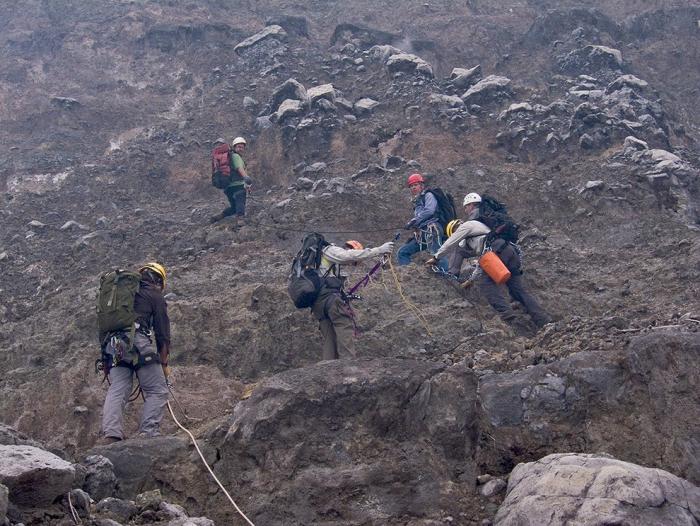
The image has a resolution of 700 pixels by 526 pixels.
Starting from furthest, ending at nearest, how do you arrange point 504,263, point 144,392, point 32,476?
1. point 504,263
2. point 144,392
3. point 32,476

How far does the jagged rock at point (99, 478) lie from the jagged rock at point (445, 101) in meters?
14.6

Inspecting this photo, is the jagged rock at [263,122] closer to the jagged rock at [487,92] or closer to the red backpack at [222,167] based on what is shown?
the red backpack at [222,167]

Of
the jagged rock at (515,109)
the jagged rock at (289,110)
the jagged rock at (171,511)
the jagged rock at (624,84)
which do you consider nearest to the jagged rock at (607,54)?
the jagged rock at (624,84)

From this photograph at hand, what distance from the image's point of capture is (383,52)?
22766mm

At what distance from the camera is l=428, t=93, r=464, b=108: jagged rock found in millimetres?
19281

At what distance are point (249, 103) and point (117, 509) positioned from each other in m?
16.9

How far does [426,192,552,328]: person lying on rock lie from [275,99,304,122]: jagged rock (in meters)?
8.97

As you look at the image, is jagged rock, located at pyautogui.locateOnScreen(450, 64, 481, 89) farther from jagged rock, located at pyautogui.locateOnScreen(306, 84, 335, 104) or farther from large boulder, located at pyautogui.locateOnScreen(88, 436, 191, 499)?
large boulder, located at pyautogui.locateOnScreen(88, 436, 191, 499)

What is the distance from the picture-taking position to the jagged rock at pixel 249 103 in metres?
21.2

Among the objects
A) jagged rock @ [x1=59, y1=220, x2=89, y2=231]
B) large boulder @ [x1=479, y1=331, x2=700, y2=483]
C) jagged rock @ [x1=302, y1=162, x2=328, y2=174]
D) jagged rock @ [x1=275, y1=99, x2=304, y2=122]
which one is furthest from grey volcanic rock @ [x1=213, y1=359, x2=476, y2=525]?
jagged rock @ [x1=275, y1=99, x2=304, y2=122]

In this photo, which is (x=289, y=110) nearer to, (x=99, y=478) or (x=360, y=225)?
(x=360, y=225)

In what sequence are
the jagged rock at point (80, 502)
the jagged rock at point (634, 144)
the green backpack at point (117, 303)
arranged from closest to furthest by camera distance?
1. the jagged rock at point (80, 502)
2. the green backpack at point (117, 303)
3. the jagged rock at point (634, 144)

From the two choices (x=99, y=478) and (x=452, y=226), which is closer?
(x=99, y=478)

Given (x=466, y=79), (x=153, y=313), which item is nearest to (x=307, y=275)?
(x=153, y=313)
